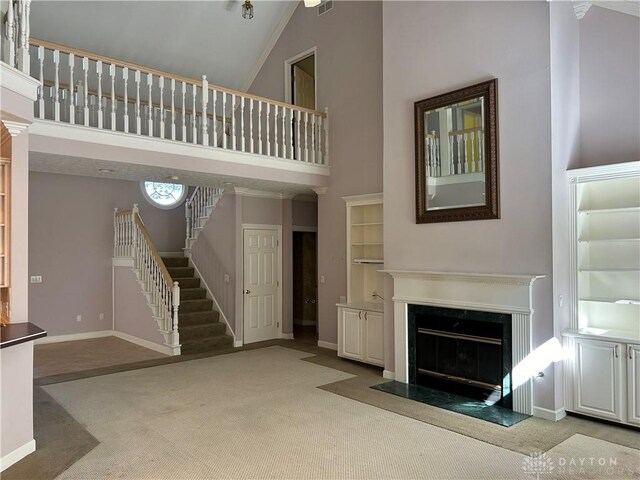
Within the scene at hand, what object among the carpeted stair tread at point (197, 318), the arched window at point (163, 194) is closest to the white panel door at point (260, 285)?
the carpeted stair tread at point (197, 318)

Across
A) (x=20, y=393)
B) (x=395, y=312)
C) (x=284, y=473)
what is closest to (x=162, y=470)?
Result: (x=284, y=473)

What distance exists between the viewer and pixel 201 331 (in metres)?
7.75

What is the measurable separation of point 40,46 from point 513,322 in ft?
18.2

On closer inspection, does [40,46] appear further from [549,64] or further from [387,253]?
[549,64]

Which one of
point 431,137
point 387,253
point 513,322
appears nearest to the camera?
point 513,322

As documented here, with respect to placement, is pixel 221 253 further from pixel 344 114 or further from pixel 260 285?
pixel 344 114

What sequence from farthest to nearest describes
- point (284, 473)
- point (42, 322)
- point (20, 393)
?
point (42, 322) < point (20, 393) < point (284, 473)

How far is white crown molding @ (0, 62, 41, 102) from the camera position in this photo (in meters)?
3.37

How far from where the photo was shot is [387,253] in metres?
5.82

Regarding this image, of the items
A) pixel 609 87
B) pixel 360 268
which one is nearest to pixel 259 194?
pixel 360 268

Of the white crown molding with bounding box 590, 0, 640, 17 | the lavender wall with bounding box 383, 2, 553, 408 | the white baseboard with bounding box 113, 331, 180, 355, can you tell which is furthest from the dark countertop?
the white crown molding with bounding box 590, 0, 640, 17

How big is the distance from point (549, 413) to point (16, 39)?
18.7ft

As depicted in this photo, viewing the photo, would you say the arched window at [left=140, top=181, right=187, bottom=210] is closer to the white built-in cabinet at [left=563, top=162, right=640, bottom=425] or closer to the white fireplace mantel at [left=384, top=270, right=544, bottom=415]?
the white fireplace mantel at [left=384, top=270, right=544, bottom=415]

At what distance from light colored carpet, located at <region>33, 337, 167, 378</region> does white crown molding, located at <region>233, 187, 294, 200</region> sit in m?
2.86
